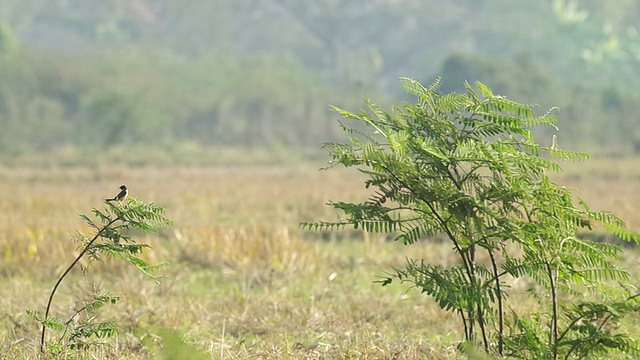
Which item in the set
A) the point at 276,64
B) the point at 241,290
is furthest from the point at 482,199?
the point at 276,64

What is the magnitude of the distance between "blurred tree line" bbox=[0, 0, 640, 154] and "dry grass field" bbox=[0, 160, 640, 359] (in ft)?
84.8

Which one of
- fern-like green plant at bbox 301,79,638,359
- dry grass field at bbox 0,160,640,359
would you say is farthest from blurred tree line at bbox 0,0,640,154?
fern-like green plant at bbox 301,79,638,359

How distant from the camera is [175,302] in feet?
21.9

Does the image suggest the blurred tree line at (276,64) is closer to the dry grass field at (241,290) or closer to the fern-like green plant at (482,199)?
→ the dry grass field at (241,290)

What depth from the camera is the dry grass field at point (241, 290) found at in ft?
15.8

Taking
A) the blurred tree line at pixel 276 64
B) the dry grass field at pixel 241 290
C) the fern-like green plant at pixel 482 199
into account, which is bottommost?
the dry grass field at pixel 241 290

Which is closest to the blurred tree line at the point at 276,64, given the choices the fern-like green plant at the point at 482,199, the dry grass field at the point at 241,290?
the dry grass field at the point at 241,290

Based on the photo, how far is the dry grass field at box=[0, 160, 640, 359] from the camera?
190 inches

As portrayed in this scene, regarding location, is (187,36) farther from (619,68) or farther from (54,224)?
(54,224)

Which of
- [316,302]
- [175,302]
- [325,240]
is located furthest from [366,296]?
[325,240]

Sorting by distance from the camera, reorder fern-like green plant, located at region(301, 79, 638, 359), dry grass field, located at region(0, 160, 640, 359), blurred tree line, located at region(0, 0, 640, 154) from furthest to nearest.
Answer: blurred tree line, located at region(0, 0, 640, 154)
dry grass field, located at region(0, 160, 640, 359)
fern-like green plant, located at region(301, 79, 638, 359)

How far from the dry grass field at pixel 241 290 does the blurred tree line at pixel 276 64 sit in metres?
25.8

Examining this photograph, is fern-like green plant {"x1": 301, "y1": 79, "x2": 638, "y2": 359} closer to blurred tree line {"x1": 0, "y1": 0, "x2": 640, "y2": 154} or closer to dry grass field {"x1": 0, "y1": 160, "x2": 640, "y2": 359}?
dry grass field {"x1": 0, "y1": 160, "x2": 640, "y2": 359}

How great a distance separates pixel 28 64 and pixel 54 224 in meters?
49.6
